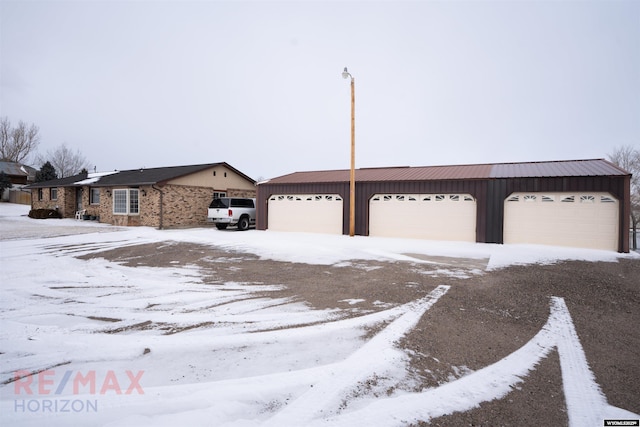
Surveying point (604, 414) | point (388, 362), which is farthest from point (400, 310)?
point (604, 414)

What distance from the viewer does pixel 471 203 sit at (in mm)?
14523

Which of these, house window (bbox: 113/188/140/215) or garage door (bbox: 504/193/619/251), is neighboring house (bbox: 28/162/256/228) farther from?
garage door (bbox: 504/193/619/251)

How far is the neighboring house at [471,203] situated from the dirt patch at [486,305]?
2.77 metres

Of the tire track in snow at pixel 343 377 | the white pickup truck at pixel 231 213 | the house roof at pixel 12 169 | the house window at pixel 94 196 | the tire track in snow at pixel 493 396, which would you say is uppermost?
the house roof at pixel 12 169

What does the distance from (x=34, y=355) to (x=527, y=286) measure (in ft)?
26.2

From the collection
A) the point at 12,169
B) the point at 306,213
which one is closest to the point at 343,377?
the point at 306,213

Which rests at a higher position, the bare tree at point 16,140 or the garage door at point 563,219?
the bare tree at point 16,140

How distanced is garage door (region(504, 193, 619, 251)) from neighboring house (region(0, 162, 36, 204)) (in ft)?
160

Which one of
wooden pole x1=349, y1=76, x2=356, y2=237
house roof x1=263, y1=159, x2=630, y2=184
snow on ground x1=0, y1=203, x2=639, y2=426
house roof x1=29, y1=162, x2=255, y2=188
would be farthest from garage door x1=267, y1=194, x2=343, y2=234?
snow on ground x1=0, y1=203, x2=639, y2=426

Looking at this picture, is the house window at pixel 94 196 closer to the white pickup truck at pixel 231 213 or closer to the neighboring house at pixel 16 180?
the white pickup truck at pixel 231 213

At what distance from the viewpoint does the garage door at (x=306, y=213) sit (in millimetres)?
17422

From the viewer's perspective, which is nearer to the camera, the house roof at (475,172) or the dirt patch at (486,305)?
the dirt patch at (486,305)

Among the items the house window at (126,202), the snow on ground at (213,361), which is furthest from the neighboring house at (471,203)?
the snow on ground at (213,361)

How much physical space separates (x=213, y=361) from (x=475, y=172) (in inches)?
599
